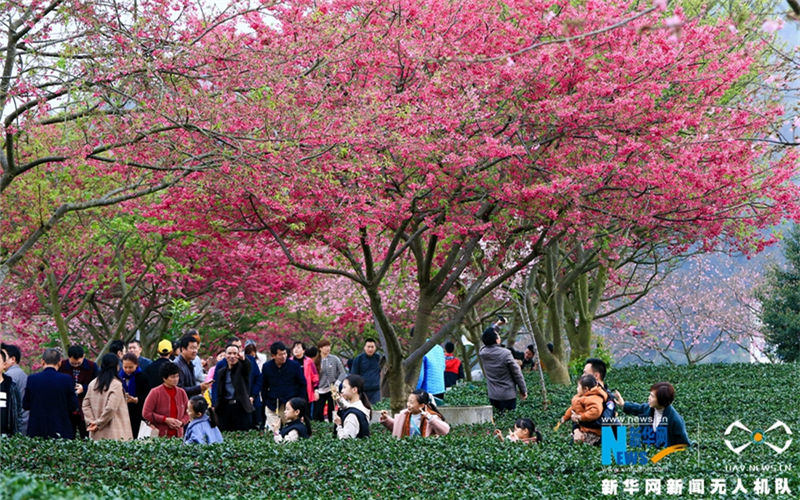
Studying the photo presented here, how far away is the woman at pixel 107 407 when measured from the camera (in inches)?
389

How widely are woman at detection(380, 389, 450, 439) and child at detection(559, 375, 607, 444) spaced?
1494mm

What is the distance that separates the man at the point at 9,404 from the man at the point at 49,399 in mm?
163

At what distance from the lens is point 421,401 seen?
9812mm

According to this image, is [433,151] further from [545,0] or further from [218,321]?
[218,321]

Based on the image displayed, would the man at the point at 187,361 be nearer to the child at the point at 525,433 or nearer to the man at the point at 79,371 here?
the man at the point at 79,371

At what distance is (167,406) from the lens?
393 inches

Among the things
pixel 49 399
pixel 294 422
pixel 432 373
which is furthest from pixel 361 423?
pixel 432 373

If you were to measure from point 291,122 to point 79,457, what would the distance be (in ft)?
13.1

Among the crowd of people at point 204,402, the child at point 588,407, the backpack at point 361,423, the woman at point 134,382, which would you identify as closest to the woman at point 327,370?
the crowd of people at point 204,402

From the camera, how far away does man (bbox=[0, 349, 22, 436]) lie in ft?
32.0

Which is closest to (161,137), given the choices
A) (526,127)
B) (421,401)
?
(421,401)

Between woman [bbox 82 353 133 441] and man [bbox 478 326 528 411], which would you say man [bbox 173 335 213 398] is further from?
man [bbox 478 326 528 411]

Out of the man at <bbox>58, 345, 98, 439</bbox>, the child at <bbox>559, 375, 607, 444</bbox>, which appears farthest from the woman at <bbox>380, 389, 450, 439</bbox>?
the man at <bbox>58, 345, 98, 439</bbox>

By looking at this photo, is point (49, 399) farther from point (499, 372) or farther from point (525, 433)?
point (499, 372)
